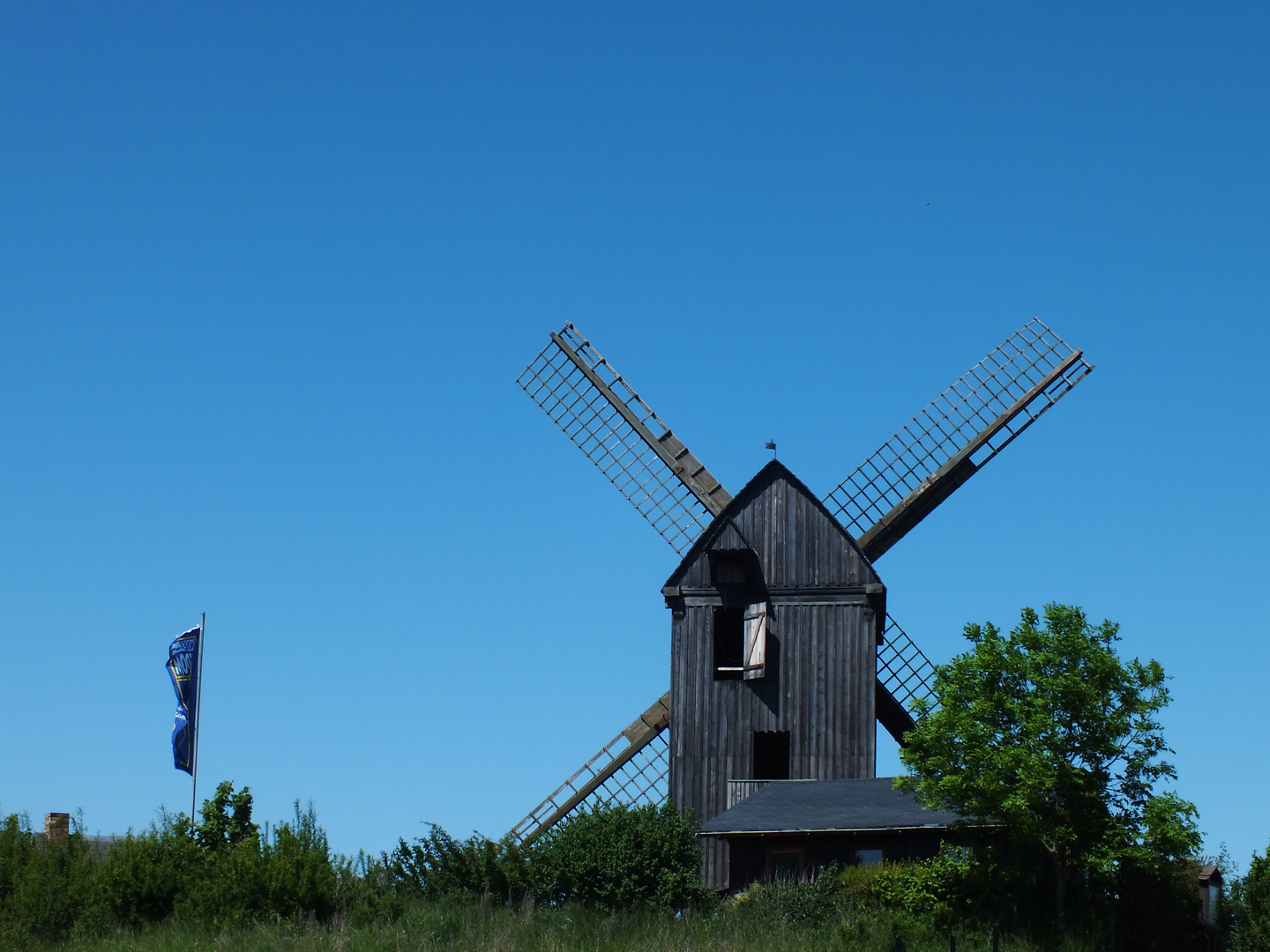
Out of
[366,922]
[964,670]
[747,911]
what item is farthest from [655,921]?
[964,670]

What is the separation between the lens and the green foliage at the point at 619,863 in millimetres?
36281

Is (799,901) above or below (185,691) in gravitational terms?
below

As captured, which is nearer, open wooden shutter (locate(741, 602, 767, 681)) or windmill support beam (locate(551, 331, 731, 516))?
open wooden shutter (locate(741, 602, 767, 681))

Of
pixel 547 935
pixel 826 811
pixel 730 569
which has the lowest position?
pixel 547 935

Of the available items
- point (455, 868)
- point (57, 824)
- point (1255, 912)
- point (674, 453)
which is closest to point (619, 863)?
point (455, 868)

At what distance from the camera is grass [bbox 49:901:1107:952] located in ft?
92.1

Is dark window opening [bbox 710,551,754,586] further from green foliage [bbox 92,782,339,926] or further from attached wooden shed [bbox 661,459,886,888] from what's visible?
green foliage [bbox 92,782,339,926]

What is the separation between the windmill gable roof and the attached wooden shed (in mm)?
23

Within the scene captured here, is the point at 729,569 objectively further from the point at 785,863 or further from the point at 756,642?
the point at 785,863

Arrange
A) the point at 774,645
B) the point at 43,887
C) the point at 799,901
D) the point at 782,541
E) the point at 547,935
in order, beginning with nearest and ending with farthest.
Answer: the point at 547,935 < the point at 799,901 < the point at 43,887 < the point at 774,645 < the point at 782,541

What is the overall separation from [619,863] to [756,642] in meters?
6.80

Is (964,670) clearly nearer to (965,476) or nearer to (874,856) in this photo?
(874,856)

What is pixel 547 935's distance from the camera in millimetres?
28891

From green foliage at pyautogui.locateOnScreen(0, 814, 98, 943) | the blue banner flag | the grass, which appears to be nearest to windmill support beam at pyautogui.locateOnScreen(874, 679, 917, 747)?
the grass
